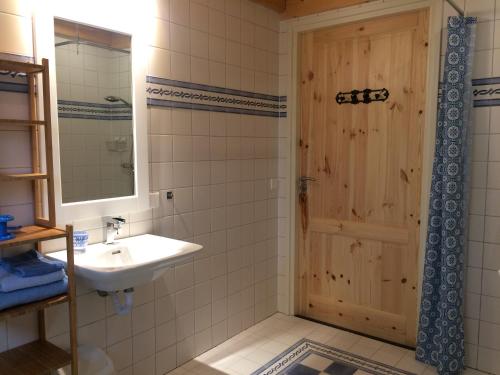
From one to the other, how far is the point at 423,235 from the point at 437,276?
285 mm

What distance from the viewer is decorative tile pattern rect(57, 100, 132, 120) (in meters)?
2.00

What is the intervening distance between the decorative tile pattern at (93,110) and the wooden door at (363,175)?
1445mm

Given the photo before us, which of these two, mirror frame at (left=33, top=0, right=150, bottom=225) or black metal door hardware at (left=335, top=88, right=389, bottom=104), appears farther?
black metal door hardware at (left=335, top=88, right=389, bottom=104)

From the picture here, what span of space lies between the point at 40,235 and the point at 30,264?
133mm

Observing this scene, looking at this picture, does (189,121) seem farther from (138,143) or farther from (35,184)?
(35,184)

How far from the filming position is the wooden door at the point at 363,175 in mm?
2816

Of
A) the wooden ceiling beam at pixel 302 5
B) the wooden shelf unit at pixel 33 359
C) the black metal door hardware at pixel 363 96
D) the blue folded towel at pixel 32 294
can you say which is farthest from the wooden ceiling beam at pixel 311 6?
the wooden shelf unit at pixel 33 359

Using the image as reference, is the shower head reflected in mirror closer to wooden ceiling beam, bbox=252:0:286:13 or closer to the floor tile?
wooden ceiling beam, bbox=252:0:286:13

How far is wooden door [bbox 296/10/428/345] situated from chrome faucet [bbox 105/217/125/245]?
5.09ft

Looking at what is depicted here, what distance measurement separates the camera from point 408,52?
2.77 meters

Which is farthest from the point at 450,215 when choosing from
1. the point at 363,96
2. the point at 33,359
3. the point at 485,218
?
the point at 33,359

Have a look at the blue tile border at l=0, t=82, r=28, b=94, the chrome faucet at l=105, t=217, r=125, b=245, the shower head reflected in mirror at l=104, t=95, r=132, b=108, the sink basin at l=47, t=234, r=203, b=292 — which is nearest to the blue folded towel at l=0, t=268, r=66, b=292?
the sink basin at l=47, t=234, r=203, b=292

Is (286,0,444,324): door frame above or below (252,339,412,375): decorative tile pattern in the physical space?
above

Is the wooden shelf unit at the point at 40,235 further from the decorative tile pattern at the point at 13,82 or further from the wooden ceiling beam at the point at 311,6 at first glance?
the wooden ceiling beam at the point at 311,6
